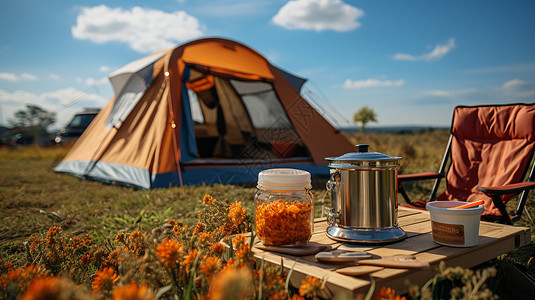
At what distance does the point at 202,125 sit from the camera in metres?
6.87

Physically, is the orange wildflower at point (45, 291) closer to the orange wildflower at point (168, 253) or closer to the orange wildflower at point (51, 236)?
the orange wildflower at point (168, 253)

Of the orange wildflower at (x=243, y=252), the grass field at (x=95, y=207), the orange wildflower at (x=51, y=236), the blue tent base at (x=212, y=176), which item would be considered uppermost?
the orange wildflower at (x=243, y=252)

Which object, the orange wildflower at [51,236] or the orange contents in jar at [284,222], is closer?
the orange contents in jar at [284,222]

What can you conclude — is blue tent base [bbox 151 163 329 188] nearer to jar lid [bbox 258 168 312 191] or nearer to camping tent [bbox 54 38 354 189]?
camping tent [bbox 54 38 354 189]

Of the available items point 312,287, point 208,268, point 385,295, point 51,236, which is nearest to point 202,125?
point 51,236

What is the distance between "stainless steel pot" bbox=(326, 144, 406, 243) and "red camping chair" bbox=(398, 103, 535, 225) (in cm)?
95

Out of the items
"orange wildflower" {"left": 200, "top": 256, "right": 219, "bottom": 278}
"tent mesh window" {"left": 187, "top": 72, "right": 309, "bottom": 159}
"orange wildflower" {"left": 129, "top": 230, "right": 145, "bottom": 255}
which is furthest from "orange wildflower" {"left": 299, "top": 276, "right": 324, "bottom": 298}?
"tent mesh window" {"left": 187, "top": 72, "right": 309, "bottom": 159}

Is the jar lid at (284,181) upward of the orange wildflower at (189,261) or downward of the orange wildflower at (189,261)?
upward

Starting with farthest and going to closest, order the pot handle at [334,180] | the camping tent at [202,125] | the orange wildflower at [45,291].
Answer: the camping tent at [202,125], the pot handle at [334,180], the orange wildflower at [45,291]

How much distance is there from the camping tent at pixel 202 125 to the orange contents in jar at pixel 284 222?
3.17m

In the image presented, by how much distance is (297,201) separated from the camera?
1534 millimetres

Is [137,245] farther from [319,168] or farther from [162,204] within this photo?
[319,168]

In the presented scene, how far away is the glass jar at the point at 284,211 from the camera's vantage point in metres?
1.41

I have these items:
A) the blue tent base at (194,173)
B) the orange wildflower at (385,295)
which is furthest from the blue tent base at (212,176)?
the orange wildflower at (385,295)
